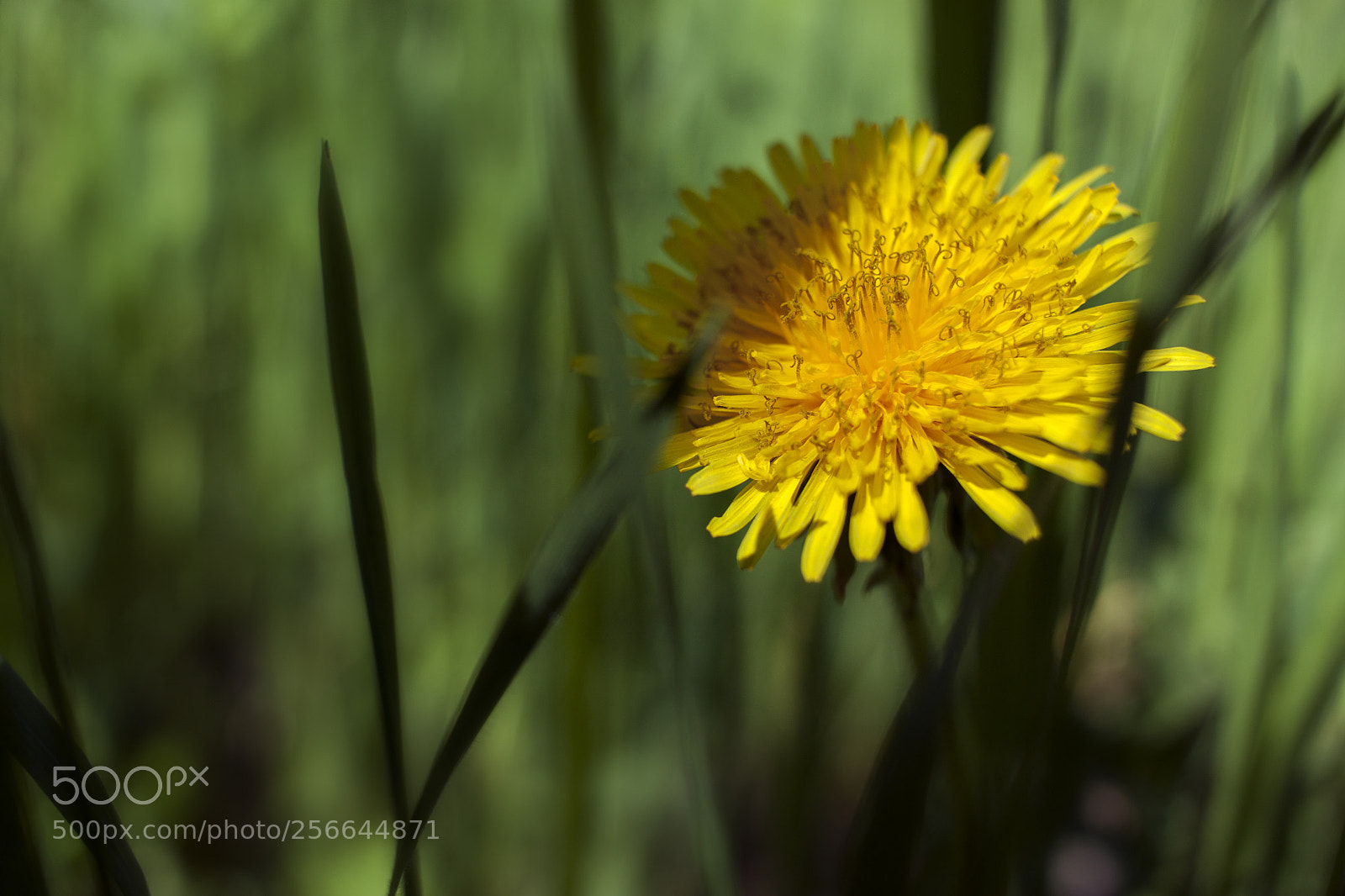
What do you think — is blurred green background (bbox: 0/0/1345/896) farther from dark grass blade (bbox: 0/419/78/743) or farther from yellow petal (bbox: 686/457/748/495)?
dark grass blade (bbox: 0/419/78/743)

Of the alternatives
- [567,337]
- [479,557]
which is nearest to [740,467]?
[567,337]

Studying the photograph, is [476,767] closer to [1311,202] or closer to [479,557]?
[479,557]

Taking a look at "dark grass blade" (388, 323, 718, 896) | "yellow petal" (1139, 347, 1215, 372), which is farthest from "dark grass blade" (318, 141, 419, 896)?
"yellow petal" (1139, 347, 1215, 372)

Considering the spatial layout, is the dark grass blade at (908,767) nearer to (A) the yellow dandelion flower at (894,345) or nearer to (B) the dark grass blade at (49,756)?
(A) the yellow dandelion flower at (894,345)

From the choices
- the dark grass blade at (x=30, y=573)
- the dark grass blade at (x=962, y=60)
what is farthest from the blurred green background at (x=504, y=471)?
the dark grass blade at (x=30, y=573)

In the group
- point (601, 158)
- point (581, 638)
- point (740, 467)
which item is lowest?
point (581, 638)
